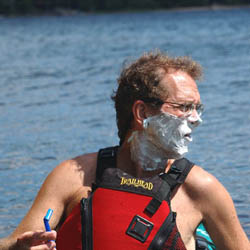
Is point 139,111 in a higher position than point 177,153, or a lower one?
higher

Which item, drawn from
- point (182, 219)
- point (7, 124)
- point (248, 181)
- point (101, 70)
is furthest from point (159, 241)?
point (101, 70)

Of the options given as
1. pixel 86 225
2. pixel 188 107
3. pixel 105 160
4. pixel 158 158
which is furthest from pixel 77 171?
pixel 188 107

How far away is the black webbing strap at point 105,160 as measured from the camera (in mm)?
3477

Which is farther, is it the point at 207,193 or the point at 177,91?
the point at 177,91

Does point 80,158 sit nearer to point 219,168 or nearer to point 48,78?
point 219,168

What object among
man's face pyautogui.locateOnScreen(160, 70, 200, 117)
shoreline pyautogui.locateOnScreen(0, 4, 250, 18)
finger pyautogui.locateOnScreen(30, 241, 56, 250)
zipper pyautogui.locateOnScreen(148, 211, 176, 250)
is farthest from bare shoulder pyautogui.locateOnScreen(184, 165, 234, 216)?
shoreline pyautogui.locateOnScreen(0, 4, 250, 18)

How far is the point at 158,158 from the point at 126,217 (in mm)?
398

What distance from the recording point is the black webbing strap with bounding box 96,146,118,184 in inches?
137

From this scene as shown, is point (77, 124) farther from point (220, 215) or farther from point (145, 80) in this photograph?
point (220, 215)

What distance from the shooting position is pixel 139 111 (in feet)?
11.5

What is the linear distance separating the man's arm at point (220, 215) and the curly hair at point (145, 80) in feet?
1.60

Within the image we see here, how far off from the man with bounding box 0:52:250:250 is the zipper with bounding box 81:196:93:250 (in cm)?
11

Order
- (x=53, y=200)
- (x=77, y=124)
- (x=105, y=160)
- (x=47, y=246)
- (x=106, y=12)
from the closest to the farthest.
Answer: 1. (x=47, y=246)
2. (x=53, y=200)
3. (x=105, y=160)
4. (x=77, y=124)
5. (x=106, y=12)

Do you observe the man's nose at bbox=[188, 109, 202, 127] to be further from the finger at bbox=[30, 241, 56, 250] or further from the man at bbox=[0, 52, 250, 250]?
the finger at bbox=[30, 241, 56, 250]
